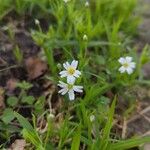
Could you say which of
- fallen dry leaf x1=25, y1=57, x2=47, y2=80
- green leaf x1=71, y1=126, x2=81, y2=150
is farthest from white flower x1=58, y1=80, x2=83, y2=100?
fallen dry leaf x1=25, y1=57, x2=47, y2=80

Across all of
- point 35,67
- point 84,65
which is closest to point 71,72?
point 84,65

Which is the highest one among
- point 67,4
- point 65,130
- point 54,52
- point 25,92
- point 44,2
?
point 44,2

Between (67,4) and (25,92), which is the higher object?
(67,4)

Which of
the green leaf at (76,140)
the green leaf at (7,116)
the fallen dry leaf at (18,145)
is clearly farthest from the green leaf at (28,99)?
the green leaf at (76,140)

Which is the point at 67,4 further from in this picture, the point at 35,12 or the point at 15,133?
the point at 15,133

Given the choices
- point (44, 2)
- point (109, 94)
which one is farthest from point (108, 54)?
point (44, 2)

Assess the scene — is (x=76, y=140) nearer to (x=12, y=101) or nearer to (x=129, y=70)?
(x=12, y=101)

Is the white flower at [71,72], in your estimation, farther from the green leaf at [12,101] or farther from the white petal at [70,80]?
the green leaf at [12,101]
